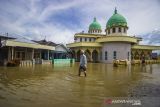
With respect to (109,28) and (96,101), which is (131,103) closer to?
(96,101)

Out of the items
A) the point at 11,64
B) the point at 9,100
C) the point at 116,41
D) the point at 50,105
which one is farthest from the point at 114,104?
the point at 116,41

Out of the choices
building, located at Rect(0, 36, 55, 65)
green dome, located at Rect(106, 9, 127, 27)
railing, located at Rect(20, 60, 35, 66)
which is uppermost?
green dome, located at Rect(106, 9, 127, 27)

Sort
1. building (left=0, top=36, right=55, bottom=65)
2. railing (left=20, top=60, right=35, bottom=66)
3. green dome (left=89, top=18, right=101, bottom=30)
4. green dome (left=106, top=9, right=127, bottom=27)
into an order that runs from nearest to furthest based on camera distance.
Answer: railing (left=20, top=60, right=35, bottom=66) → building (left=0, top=36, right=55, bottom=65) → green dome (left=106, top=9, right=127, bottom=27) → green dome (left=89, top=18, right=101, bottom=30)

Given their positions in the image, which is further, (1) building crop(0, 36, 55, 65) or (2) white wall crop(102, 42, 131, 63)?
(2) white wall crop(102, 42, 131, 63)

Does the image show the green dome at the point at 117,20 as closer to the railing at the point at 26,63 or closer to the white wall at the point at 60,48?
the white wall at the point at 60,48

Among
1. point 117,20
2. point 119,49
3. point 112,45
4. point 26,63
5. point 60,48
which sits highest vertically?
point 117,20

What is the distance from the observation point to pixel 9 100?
606 cm

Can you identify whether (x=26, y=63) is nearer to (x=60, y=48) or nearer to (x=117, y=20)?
(x=60, y=48)

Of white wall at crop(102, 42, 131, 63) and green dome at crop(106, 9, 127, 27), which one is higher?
green dome at crop(106, 9, 127, 27)

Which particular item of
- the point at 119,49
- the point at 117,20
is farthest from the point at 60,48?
the point at 117,20

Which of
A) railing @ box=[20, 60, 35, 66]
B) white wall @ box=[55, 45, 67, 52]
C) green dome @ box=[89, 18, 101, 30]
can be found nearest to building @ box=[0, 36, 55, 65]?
railing @ box=[20, 60, 35, 66]

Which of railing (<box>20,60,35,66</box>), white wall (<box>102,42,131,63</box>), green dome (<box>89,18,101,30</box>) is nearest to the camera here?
railing (<box>20,60,35,66</box>)

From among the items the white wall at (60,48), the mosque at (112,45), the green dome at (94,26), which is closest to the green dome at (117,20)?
the mosque at (112,45)

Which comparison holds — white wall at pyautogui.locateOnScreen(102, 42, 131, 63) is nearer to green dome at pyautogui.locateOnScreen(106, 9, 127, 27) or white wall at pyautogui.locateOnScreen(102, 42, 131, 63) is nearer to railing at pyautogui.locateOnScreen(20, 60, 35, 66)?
green dome at pyautogui.locateOnScreen(106, 9, 127, 27)
